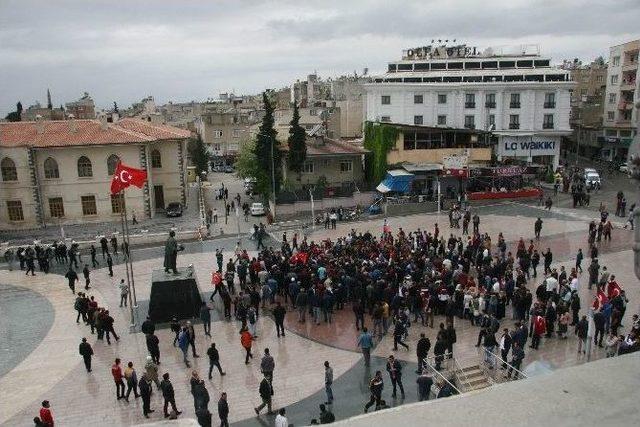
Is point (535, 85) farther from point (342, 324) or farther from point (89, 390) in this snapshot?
point (89, 390)

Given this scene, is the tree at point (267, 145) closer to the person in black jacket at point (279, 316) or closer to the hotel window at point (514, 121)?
the hotel window at point (514, 121)

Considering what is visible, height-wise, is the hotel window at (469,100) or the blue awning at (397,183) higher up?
Result: the hotel window at (469,100)

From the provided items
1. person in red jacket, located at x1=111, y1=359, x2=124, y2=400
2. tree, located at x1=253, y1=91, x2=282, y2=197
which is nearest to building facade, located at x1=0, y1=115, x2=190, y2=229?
tree, located at x1=253, y1=91, x2=282, y2=197

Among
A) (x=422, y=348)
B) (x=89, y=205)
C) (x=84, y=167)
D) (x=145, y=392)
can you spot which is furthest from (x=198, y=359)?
(x=84, y=167)

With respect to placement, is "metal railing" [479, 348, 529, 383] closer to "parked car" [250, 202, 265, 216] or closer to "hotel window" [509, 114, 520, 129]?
"parked car" [250, 202, 265, 216]

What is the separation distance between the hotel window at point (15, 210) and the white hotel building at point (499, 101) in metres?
32.7

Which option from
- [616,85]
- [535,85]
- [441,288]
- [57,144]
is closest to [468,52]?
[535,85]

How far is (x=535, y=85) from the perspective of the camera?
50812 millimetres

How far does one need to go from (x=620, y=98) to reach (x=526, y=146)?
1935 centimetres

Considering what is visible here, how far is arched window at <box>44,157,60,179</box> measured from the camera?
4078 centimetres

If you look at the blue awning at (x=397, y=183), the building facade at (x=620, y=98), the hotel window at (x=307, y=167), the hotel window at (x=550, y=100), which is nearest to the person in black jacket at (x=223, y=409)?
the blue awning at (x=397, y=183)

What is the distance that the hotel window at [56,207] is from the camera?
41344 mm

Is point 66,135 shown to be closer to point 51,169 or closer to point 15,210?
point 51,169

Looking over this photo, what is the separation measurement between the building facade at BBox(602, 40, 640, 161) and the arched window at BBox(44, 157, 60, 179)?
183 ft
